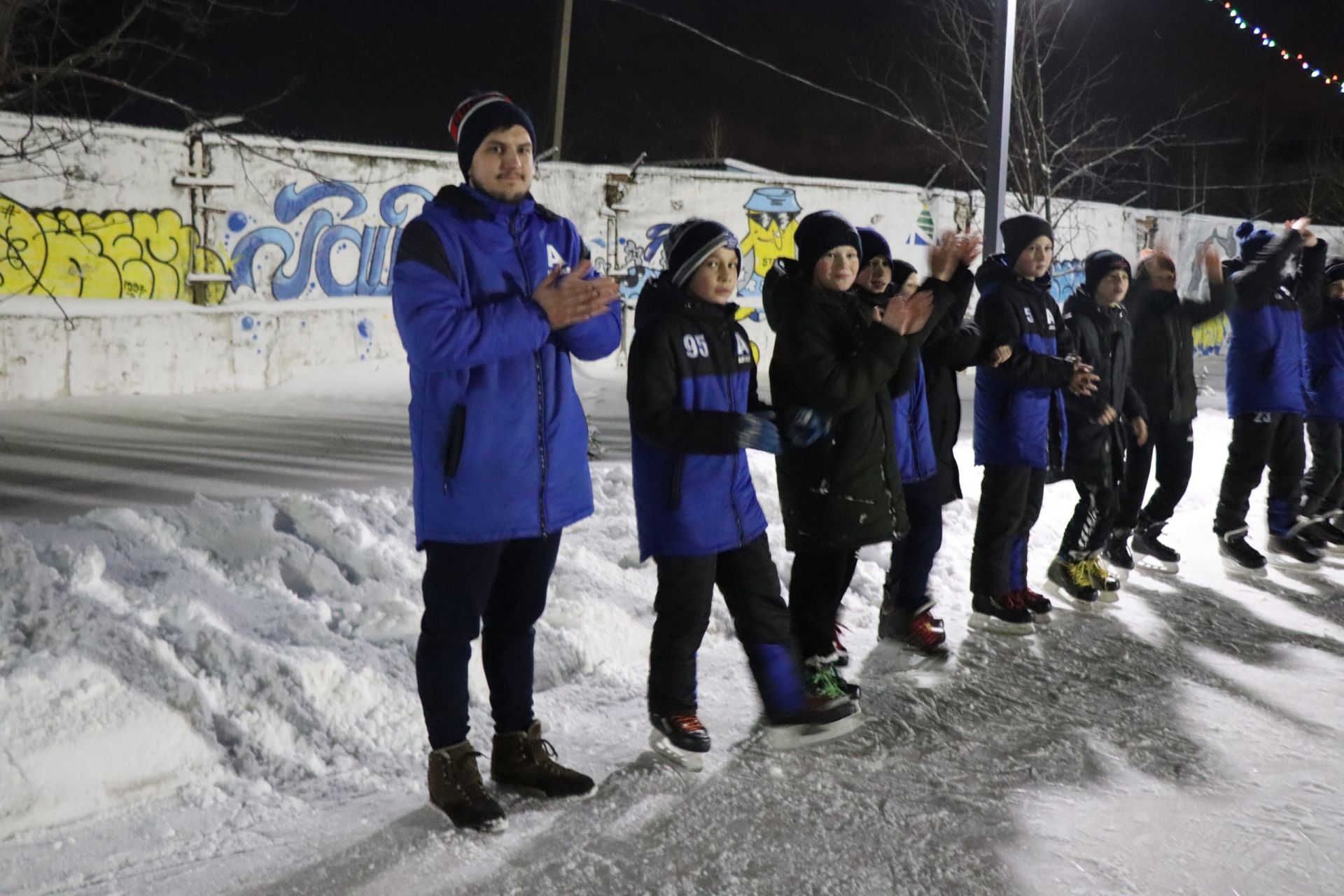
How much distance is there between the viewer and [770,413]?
11.8 feet

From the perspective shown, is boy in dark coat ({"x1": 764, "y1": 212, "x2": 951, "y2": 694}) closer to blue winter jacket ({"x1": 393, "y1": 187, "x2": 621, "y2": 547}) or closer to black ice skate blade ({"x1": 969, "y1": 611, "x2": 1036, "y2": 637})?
blue winter jacket ({"x1": 393, "y1": 187, "x2": 621, "y2": 547})

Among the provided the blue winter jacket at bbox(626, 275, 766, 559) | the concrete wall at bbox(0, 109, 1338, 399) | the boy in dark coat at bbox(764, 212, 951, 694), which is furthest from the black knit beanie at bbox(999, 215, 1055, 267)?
the concrete wall at bbox(0, 109, 1338, 399)

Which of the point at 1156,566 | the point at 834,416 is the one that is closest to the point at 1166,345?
the point at 1156,566

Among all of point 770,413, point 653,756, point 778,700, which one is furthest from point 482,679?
point 770,413

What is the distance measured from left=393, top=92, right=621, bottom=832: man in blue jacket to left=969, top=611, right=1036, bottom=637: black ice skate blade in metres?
2.41

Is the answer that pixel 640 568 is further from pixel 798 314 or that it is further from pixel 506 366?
pixel 506 366

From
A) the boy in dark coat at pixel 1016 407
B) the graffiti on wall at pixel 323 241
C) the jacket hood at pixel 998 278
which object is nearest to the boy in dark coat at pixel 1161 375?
the boy in dark coat at pixel 1016 407

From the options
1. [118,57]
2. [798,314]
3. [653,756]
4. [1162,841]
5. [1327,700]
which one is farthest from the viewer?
[118,57]

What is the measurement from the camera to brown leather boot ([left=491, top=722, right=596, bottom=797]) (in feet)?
10.4

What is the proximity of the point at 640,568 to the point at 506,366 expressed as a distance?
7.90ft

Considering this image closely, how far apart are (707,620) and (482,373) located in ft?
3.79

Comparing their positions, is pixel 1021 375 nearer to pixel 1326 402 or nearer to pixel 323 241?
pixel 1326 402

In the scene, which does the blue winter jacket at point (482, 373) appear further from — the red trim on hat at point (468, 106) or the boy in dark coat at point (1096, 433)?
the boy in dark coat at point (1096, 433)

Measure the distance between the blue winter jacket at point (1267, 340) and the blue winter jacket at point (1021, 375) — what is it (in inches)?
76.1
